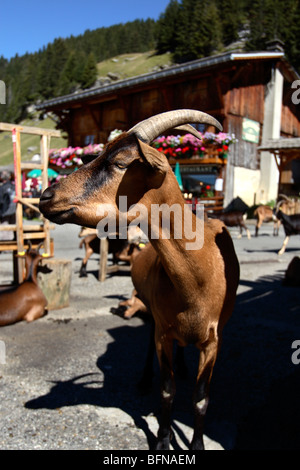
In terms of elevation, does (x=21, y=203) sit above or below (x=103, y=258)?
above

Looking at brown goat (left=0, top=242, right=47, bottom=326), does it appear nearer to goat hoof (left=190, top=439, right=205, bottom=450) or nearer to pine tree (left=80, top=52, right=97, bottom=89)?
goat hoof (left=190, top=439, right=205, bottom=450)

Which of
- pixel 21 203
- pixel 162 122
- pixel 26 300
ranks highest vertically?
pixel 162 122

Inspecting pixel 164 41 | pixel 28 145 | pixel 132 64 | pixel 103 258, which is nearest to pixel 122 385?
pixel 103 258

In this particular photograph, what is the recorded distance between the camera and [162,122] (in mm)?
2457

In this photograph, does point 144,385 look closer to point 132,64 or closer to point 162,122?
point 162,122

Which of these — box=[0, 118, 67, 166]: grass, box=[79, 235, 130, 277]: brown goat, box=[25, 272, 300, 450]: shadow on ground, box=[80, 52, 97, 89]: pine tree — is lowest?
box=[25, 272, 300, 450]: shadow on ground

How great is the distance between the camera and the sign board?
20.6m

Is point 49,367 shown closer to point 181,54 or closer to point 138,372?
point 138,372

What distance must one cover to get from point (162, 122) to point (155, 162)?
0.29m

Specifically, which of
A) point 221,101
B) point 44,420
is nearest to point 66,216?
point 44,420

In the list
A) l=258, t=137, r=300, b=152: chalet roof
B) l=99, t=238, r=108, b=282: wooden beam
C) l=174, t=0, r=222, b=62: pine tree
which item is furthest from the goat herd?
l=174, t=0, r=222, b=62: pine tree

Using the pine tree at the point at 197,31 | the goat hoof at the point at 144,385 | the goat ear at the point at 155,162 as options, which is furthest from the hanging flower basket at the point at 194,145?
the pine tree at the point at 197,31

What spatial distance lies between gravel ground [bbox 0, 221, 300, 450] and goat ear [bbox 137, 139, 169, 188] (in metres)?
2.12

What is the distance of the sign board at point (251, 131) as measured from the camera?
813 inches
